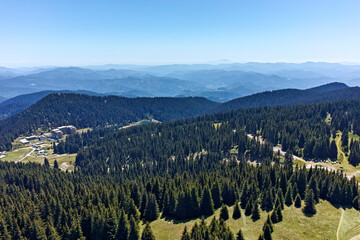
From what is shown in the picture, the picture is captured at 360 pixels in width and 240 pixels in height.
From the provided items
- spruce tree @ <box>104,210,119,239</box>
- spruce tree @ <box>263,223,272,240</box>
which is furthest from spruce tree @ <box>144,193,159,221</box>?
spruce tree @ <box>263,223,272,240</box>

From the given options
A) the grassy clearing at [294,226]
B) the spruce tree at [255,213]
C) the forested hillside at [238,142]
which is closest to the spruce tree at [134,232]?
the grassy clearing at [294,226]

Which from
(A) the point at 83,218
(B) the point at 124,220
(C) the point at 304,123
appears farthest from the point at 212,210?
(C) the point at 304,123

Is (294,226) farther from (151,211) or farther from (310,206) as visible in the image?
(151,211)

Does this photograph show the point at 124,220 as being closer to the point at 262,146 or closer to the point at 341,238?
the point at 341,238

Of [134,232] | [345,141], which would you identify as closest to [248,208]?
[134,232]

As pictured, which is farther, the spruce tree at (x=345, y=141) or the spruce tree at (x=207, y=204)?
the spruce tree at (x=345, y=141)

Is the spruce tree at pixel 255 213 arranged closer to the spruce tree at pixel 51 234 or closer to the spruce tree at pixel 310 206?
the spruce tree at pixel 310 206
